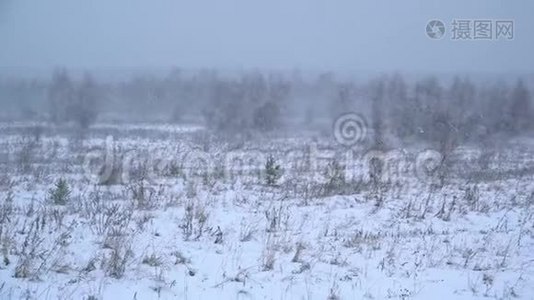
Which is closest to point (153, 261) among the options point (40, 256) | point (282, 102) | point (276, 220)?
point (40, 256)

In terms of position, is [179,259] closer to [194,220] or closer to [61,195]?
[194,220]

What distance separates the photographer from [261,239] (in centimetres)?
673

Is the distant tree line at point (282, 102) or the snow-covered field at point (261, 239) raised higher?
the distant tree line at point (282, 102)

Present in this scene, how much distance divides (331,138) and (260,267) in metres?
23.7

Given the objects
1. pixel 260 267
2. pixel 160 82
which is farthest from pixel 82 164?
pixel 160 82

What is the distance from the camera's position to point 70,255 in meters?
5.62

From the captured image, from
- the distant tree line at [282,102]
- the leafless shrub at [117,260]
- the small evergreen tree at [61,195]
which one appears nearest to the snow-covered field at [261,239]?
the leafless shrub at [117,260]

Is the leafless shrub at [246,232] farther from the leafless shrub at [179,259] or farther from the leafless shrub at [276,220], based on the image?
the leafless shrub at [179,259]

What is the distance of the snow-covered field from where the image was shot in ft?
16.8

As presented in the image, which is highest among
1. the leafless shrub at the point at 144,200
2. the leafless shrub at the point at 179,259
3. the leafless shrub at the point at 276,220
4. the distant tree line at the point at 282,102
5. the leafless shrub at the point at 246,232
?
the distant tree line at the point at 282,102

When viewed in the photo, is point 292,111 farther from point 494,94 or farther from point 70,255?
point 70,255

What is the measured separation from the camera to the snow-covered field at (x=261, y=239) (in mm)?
5105

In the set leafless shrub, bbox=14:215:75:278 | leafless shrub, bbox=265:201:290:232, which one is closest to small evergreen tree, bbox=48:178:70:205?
leafless shrub, bbox=14:215:75:278

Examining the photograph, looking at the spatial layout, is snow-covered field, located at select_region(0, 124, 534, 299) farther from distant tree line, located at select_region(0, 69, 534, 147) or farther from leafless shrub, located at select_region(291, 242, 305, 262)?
distant tree line, located at select_region(0, 69, 534, 147)
